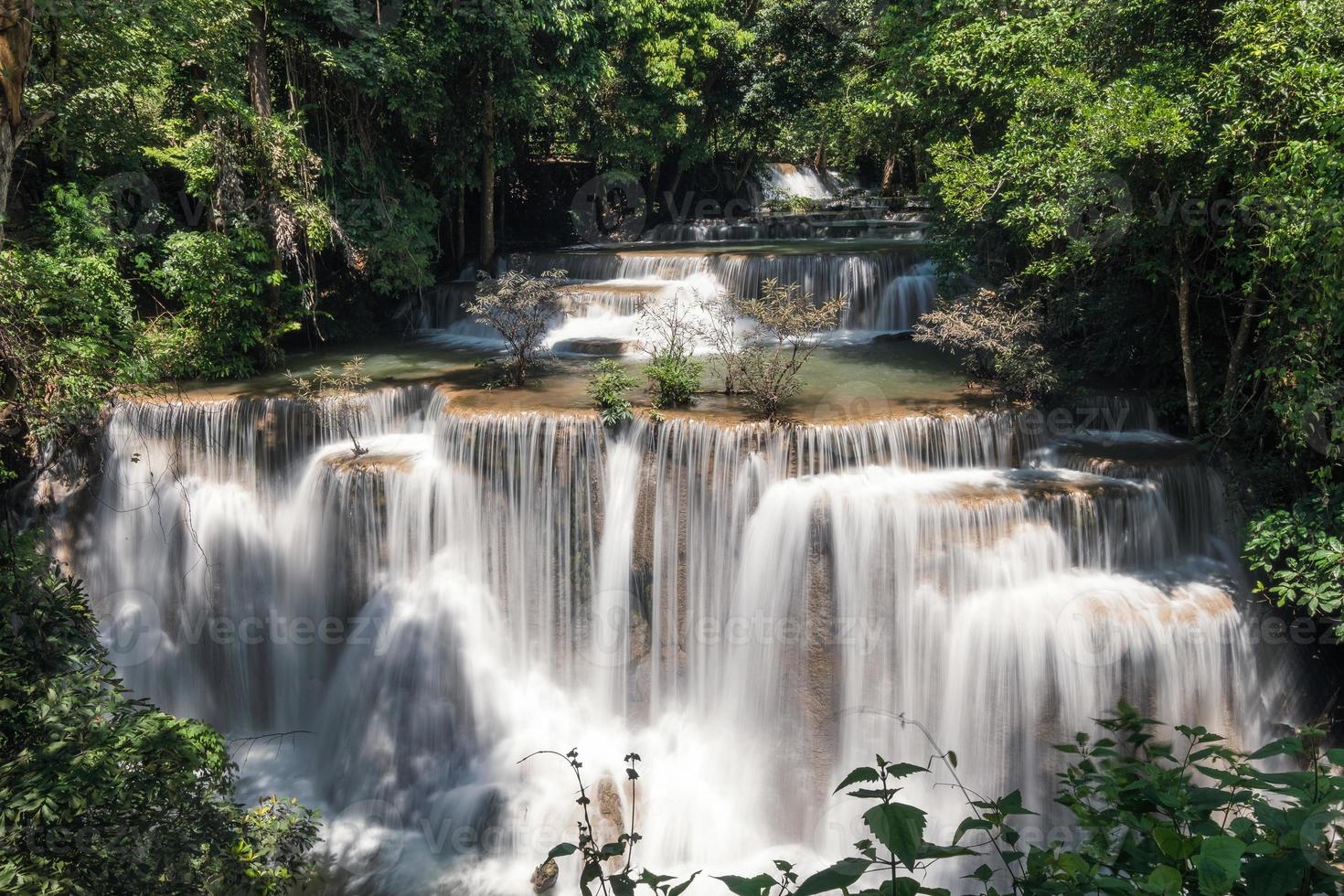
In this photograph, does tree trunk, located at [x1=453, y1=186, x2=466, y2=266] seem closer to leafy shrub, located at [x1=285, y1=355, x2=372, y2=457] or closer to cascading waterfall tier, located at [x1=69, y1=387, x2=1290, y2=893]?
leafy shrub, located at [x1=285, y1=355, x2=372, y2=457]

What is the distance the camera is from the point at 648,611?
9523mm

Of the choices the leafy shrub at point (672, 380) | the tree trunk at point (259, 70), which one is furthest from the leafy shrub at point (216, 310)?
the leafy shrub at point (672, 380)

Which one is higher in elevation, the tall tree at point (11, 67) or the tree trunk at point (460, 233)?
the tree trunk at point (460, 233)

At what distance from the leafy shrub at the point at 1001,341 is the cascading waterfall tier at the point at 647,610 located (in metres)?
0.64

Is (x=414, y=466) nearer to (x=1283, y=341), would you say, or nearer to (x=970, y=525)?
(x=970, y=525)

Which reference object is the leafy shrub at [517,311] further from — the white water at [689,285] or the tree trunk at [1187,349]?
the tree trunk at [1187,349]

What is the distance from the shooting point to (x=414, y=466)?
10.1m

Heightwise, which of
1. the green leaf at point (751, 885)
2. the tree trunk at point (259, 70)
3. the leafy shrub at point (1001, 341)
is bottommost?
the green leaf at point (751, 885)

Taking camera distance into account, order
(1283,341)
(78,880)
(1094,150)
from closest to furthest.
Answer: (78,880)
(1283,341)
(1094,150)

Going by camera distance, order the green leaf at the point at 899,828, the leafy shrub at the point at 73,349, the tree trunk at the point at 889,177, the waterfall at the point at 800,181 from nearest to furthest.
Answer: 1. the green leaf at the point at 899,828
2. the leafy shrub at the point at 73,349
3. the waterfall at the point at 800,181
4. the tree trunk at the point at 889,177

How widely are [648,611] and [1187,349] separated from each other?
21.5ft

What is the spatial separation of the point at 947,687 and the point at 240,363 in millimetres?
10764

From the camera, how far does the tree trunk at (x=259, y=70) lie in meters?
12.3

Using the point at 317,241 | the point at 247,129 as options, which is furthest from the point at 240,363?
the point at 247,129
